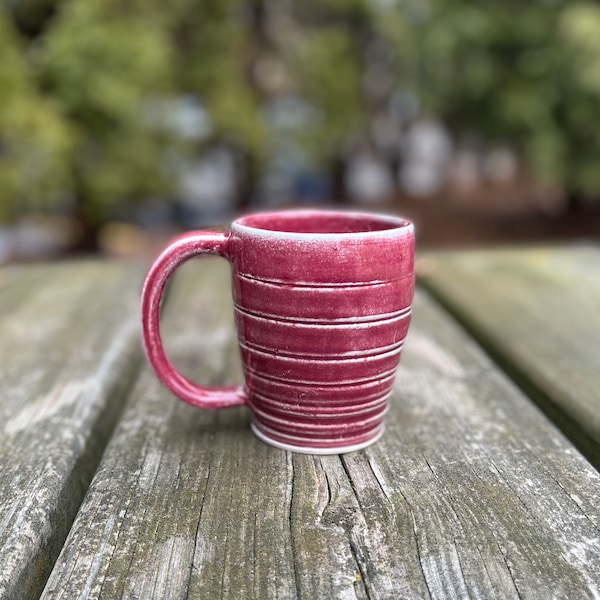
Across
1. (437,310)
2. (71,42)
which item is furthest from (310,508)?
(71,42)

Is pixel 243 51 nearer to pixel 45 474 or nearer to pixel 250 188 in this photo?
pixel 250 188

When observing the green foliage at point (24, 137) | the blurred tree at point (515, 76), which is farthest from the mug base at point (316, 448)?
→ the blurred tree at point (515, 76)

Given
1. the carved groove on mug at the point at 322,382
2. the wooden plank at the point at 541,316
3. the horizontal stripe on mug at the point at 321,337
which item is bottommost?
the wooden plank at the point at 541,316

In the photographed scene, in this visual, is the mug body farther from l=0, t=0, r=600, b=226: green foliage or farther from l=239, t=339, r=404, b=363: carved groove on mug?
l=0, t=0, r=600, b=226: green foliage

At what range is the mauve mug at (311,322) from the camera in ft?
2.38

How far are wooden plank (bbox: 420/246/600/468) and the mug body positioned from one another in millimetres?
283

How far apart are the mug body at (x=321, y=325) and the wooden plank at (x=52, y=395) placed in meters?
0.24

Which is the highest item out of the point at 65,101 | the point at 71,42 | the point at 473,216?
the point at 71,42

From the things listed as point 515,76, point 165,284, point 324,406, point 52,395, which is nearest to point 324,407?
point 324,406

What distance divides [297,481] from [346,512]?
3.0 inches

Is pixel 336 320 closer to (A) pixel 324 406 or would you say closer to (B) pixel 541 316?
(A) pixel 324 406

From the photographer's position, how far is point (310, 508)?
686mm

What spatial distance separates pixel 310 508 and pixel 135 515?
173mm

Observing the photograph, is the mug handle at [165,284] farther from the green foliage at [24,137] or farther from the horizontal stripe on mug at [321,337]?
the green foliage at [24,137]
